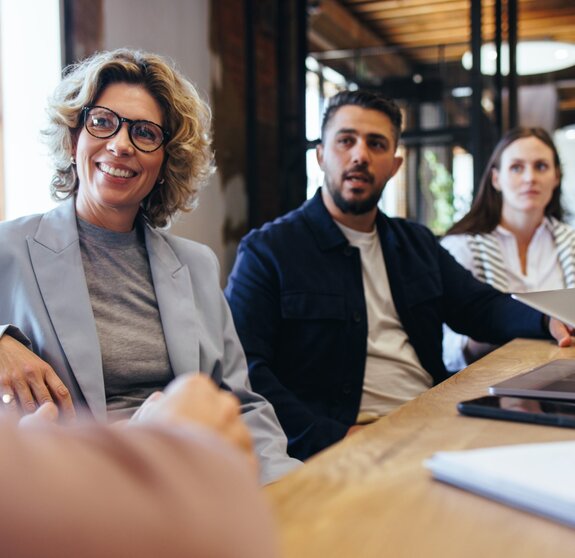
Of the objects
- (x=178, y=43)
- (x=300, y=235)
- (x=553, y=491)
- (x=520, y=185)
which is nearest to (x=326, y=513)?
(x=553, y=491)

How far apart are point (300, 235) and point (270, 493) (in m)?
1.38

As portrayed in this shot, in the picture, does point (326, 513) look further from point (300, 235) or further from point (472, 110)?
point (472, 110)

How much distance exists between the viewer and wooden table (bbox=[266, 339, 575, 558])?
1.86ft

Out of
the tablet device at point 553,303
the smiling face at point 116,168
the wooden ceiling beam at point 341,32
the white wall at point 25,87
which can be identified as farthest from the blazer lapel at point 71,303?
the wooden ceiling beam at point 341,32

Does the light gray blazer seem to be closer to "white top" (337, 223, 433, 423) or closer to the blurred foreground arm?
"white top" (337, 223, 433, 423)

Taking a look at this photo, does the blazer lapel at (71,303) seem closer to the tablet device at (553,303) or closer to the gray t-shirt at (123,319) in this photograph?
A: the gray t-shirt at (123,319)

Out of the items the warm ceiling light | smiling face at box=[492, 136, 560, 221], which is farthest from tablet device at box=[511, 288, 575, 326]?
the warm ceiling light

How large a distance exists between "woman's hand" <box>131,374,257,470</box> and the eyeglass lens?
1133 mm

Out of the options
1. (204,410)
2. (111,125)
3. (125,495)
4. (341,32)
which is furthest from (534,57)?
(125,495)

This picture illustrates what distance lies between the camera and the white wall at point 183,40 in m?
3.88

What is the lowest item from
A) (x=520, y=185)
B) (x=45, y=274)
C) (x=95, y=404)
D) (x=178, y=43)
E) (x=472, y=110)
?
(x=95, y=404)

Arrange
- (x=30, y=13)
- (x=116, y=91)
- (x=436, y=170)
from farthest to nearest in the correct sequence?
1. (x=436, y=170)
2. (x=30, y=13)
3. (x=116, y=91)

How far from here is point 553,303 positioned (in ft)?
4.39

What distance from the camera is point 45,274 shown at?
4.52ft
